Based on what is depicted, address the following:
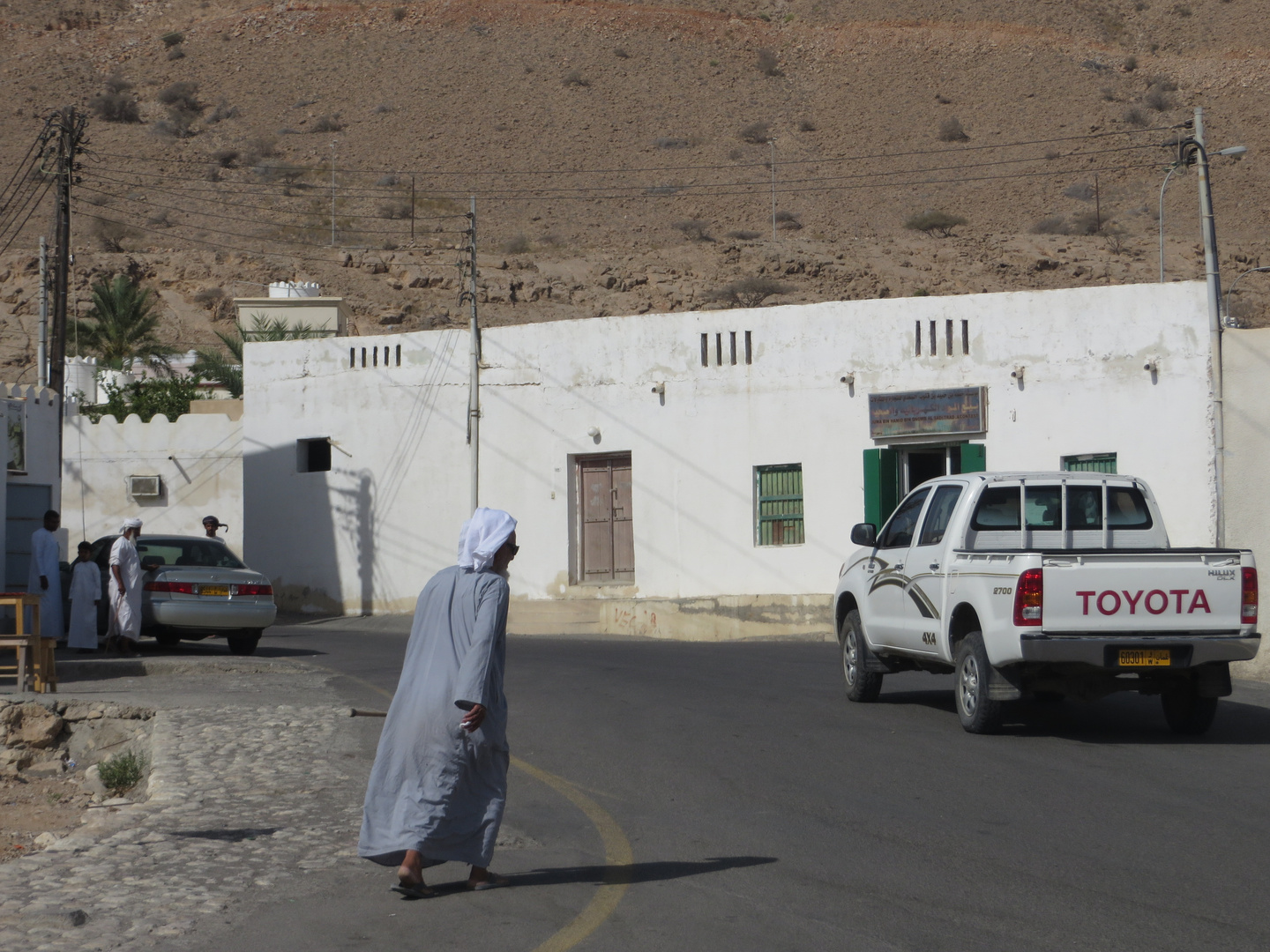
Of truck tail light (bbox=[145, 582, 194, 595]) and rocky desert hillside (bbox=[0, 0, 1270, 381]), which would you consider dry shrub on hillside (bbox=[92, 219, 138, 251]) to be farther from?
truck tail light (bbox=[145, 582, 194, 595])

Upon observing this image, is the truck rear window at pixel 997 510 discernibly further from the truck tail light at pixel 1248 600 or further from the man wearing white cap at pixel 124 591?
the man wearing white cap at pixel 124 591

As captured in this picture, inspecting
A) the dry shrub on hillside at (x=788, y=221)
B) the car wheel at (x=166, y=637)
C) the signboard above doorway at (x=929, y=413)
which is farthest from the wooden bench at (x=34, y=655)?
the dry shrub on hillside at (x=788, y=221)

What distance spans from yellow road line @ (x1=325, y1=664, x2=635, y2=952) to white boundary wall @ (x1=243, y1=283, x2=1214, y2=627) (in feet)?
48.2

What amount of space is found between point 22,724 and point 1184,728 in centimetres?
946

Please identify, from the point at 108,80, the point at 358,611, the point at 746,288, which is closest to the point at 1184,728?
the point at 358,611

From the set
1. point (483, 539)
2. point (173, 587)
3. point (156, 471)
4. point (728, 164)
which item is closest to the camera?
point (483, 539)

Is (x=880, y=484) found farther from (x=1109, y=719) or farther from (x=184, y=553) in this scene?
(x=1109, y=719)

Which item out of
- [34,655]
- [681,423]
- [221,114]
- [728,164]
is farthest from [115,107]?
[34,655]

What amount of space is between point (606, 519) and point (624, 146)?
51825mm

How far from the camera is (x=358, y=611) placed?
95.1 feet

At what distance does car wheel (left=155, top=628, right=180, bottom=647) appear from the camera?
1886 cm

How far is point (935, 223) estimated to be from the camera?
206 feet

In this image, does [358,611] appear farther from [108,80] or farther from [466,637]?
[108,80]

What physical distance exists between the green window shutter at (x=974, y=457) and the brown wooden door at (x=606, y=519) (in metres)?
6.38
